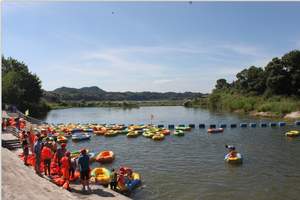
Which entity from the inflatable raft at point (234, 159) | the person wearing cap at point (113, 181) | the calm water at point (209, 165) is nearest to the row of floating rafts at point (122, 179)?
the person wearing cap at point (113, 181)

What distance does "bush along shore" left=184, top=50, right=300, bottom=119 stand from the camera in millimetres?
68562

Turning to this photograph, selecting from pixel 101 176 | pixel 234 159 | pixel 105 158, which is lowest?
pixel 234 159

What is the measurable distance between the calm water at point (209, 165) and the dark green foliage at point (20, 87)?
149 ft

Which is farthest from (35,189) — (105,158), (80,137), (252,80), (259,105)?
(252,80)

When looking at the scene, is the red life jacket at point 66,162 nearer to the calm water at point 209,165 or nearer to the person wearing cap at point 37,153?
the person wearing cap at point 37,153

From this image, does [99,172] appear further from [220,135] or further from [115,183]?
[220,135]

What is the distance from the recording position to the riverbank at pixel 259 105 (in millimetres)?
65312

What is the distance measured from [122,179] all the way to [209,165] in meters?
9.53

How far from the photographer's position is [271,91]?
264 ft

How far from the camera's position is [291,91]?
77.5 m

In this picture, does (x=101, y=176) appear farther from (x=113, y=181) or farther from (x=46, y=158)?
(x=46, y=158)

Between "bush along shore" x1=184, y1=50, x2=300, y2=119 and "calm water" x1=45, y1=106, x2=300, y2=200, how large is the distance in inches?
1077

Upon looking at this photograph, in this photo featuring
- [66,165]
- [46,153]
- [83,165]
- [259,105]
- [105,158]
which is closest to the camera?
[83,165]

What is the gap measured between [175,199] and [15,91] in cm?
6995
